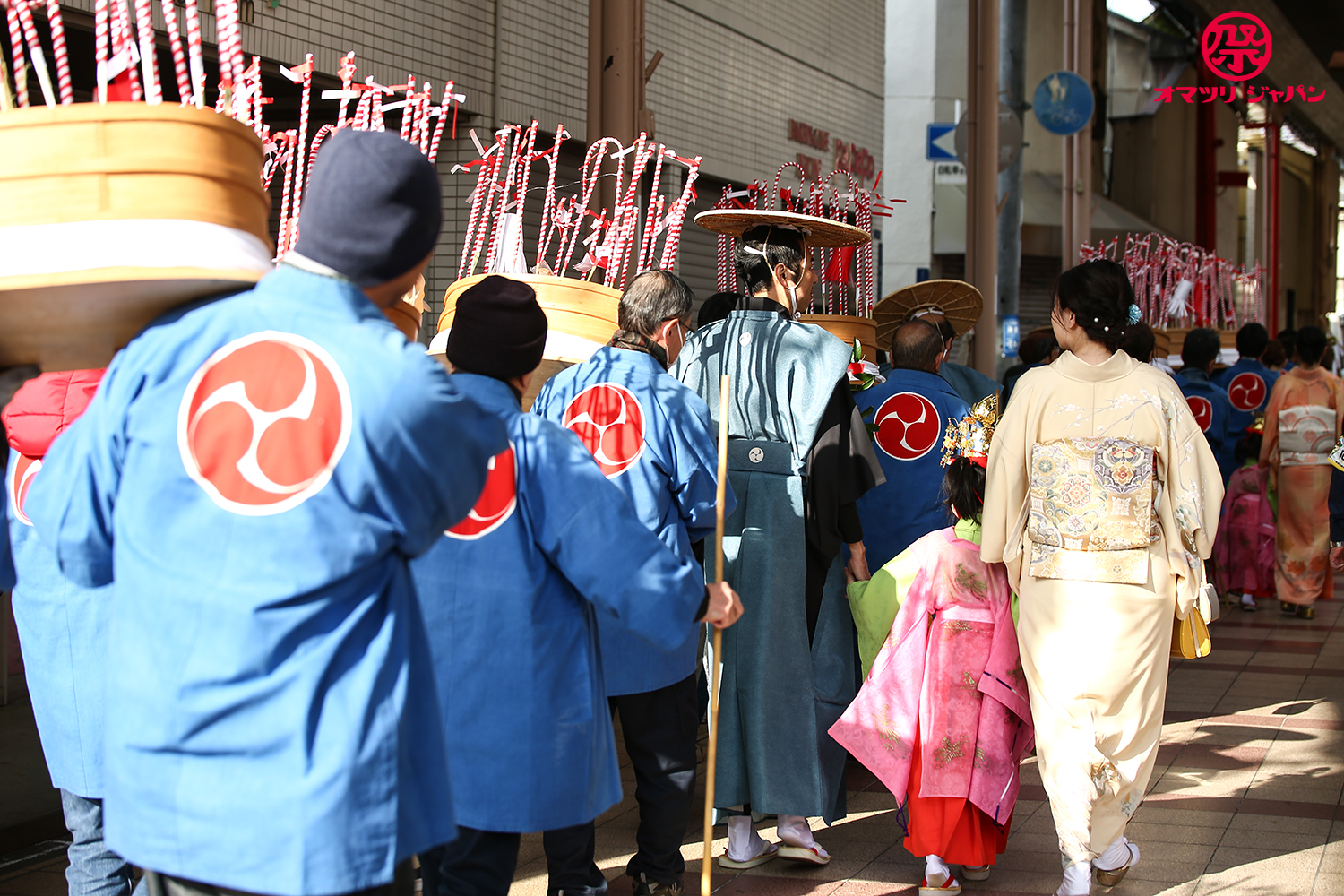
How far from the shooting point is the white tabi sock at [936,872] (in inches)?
141

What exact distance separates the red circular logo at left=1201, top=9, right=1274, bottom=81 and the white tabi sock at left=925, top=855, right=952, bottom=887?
10540mm

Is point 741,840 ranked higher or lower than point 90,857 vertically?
lower

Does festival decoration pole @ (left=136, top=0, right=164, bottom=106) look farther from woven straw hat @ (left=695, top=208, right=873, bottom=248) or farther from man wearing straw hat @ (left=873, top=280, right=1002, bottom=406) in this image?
man wearing straw hat @ (left=873, top=280, right=1002, bottom=406)

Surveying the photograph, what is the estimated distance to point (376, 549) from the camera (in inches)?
65.4

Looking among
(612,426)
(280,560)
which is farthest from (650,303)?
(280,560)

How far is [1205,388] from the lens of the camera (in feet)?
→ 27.9

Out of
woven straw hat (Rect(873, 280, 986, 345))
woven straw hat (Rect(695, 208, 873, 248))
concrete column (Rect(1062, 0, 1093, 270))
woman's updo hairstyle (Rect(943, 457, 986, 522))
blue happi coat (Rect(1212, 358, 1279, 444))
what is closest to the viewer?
woman's updo hairstyle (Rect(943, 457, 986, 522))

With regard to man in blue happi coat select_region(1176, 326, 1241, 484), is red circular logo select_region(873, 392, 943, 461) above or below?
below

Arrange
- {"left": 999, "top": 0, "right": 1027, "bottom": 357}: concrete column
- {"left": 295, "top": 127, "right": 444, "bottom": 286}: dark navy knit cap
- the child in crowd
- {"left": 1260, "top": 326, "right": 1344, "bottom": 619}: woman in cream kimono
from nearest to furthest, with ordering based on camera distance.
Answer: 1. {"left": 295, "top": 127, "right": 444, "bottom": 286}: dark navy knit cap
2. {"left": 1260, "top": 326, "right": 1344, "bottom": 619}: woman in cream kimono
3. the child in crowd
4. {"left": 999, "top": 0, "right": 1027, "bottom": 357}: concrete column

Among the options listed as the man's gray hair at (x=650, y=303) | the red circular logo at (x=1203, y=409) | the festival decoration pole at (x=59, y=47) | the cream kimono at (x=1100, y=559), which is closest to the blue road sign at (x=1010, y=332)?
the red circular logo at (x=1203, y=409)

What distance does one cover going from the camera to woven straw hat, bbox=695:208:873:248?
4055 millimetres

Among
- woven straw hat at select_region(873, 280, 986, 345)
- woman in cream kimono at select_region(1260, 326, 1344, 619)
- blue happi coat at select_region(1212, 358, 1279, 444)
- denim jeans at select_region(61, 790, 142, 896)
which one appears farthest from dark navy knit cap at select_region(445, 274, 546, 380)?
blue happi coat at select_region(1212, 358, 1279, 444)

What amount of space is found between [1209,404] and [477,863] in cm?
725

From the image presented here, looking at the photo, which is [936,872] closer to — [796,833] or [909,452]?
[796,833]
